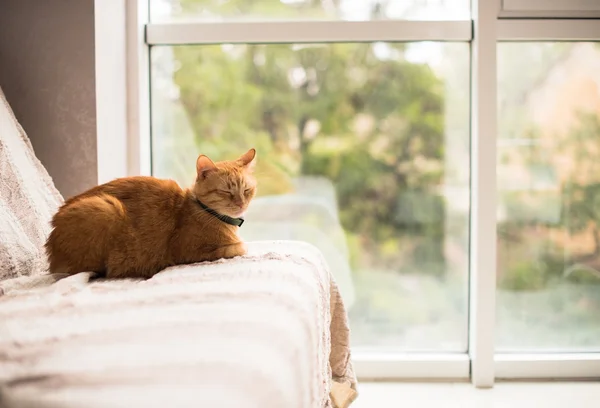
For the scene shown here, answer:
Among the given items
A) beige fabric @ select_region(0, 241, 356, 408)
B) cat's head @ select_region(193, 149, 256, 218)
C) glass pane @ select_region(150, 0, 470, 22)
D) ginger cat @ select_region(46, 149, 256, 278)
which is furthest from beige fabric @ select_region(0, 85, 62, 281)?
glass pane @ select_region(150, 0, 470, 22)

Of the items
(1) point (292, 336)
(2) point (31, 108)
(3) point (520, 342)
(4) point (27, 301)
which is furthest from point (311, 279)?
(3) point (520, 342)

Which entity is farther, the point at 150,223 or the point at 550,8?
the point at 550,8

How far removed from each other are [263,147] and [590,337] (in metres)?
1.55

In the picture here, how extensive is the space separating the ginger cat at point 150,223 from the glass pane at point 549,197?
3.99 ft

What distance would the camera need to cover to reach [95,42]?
1761mm

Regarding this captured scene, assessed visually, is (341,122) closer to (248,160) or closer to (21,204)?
(248,160)

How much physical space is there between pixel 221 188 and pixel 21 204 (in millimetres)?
506

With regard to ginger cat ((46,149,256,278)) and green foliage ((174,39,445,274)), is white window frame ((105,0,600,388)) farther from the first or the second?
ginger cat ((46,149,256,278))

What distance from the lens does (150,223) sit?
4.15 ft

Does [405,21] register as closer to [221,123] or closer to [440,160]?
[440,160]

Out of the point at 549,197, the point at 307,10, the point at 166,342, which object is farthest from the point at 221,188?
the point at 549,197

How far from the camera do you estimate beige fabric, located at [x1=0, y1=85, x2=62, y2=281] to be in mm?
1214

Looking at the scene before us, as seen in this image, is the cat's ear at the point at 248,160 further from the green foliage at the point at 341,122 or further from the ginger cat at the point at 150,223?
the green foliage at the point at 341,122

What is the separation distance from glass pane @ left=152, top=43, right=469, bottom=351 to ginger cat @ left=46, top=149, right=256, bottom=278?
0.73 meters
